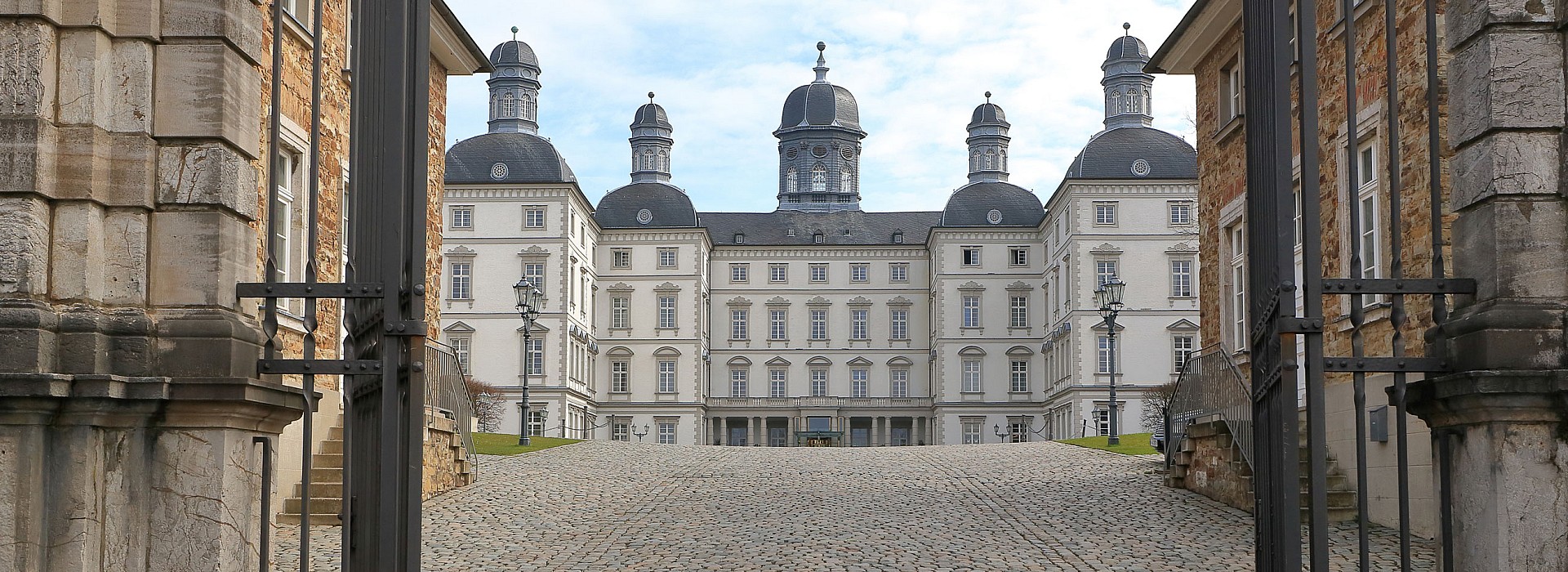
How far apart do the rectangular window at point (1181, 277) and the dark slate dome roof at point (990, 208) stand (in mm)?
9912

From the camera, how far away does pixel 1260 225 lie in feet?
18.2

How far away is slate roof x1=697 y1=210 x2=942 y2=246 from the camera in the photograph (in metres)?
72.2

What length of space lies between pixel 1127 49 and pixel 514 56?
25.8 m

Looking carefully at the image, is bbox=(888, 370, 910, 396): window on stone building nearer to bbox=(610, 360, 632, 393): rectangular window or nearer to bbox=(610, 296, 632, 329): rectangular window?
bbox=(610, 360, 632, 393): rectangular window

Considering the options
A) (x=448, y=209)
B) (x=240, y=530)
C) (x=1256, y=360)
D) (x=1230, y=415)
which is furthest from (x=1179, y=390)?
(x=448, y=209)

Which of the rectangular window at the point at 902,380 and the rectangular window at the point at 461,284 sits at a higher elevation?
the rectangular window at the point at 461,284

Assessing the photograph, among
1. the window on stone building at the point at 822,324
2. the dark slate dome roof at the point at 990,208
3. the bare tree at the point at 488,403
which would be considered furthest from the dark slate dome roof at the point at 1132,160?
the bare tree at the point at 488,403

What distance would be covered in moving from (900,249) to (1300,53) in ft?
212

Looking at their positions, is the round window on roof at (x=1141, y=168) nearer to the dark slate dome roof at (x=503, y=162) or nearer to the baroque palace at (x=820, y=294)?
the baroque palace at (x=820, y=294)

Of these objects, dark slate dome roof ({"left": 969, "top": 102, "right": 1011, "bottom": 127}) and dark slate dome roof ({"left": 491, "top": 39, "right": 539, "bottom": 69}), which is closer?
dark slate dome roof ({"left": 491, "top": 39, "right": 539, "bottom": 69})

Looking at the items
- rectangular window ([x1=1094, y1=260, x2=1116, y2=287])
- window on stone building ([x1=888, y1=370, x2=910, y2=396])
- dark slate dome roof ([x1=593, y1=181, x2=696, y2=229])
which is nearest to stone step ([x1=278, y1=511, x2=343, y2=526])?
rectangular window ([x1=1094, y1=260, x2=1116, y2=287])

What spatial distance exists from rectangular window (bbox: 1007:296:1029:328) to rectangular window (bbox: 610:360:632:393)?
16086mm

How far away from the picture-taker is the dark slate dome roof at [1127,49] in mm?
65062

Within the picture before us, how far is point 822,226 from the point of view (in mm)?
74250
